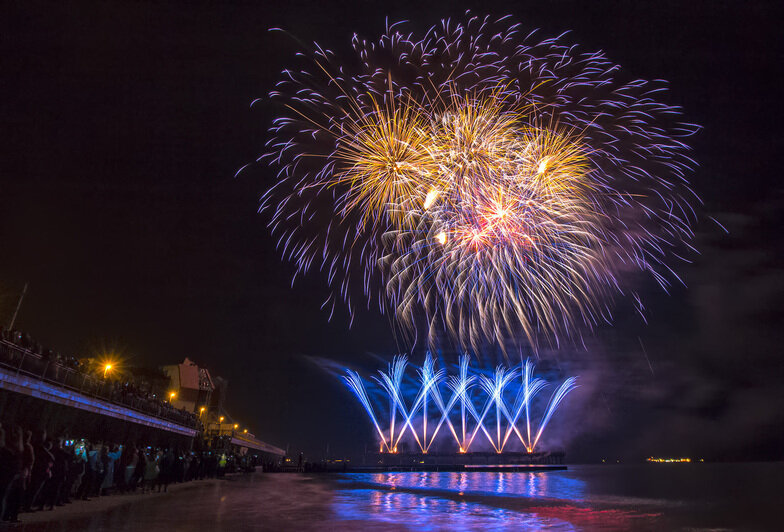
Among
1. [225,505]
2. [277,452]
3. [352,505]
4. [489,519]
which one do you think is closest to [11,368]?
[225,505]

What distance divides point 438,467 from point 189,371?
4808 cm

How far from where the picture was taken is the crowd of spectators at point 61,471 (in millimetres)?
11734

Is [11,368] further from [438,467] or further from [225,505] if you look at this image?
[438,467]

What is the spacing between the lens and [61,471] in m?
14.7

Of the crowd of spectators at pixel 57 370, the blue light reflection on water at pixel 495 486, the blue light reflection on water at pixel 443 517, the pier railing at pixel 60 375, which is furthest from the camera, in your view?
the blue light reflection on water at pixel 495 486

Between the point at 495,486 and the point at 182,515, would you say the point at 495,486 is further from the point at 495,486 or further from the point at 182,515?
the point at 182,515

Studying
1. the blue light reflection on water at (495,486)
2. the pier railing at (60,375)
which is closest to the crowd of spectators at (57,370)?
the pier railing at (60,375)

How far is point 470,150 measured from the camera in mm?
24406

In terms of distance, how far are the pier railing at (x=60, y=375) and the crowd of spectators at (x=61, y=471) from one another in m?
2.03

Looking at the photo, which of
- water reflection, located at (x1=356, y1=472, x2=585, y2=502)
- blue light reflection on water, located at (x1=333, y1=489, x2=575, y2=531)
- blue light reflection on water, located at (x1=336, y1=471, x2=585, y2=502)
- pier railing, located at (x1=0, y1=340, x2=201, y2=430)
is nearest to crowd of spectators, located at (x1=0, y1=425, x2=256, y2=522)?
pier railing, located at (x1=0, y1=340, x2=201, y2=430)

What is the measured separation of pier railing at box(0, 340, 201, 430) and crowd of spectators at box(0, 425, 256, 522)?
203 cm

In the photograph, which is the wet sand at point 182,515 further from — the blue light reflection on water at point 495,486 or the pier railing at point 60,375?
the blue light reflection on water at point 495,486

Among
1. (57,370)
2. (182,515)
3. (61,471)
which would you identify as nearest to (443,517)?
(182,515)

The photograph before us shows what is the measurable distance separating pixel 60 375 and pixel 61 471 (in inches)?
325
